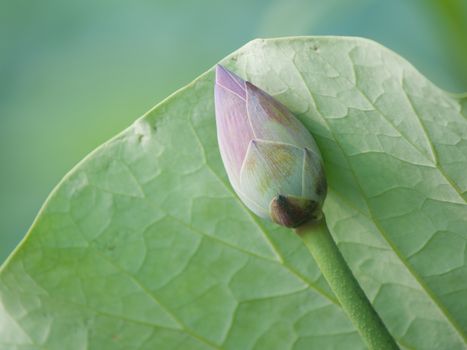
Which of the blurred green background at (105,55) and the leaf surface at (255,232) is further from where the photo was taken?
the blurred green background at (105,55)

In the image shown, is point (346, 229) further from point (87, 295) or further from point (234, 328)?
point (87, 295)

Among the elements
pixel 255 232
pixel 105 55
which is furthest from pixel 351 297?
pixel 105 55

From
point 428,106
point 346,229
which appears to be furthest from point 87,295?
point 428,106

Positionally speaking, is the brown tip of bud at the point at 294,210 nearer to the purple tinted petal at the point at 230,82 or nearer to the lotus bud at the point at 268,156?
the lotus bud at the point at 268,156

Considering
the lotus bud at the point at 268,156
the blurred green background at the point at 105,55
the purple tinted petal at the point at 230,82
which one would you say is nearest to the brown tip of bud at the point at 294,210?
the lotus bud at the point at 268,156

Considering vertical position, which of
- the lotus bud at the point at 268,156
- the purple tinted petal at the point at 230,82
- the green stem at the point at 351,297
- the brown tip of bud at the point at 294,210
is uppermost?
the purple tinted petal at the point at 230,82

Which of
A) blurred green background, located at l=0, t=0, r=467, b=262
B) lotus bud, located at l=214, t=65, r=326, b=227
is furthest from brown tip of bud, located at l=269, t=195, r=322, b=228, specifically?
blurred green background, located at l=0, t=0, r=467, b=262

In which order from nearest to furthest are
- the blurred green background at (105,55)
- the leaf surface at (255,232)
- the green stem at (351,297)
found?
the green stem at (351,297) < the leaf surface at (255,232) < the blurred green background at (105,55)
